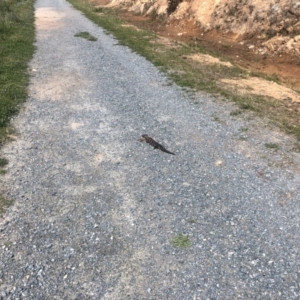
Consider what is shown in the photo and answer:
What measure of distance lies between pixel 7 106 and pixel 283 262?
25.9ft

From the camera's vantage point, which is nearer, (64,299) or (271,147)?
(64,299)

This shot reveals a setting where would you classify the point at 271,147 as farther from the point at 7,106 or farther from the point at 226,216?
the point at 7,106

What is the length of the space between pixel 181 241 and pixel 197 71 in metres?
9.32

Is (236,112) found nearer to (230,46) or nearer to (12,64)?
(12,64)

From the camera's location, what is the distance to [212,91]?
10.8 metres

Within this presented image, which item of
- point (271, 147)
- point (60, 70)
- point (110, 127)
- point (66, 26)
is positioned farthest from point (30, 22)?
point (271, 147)

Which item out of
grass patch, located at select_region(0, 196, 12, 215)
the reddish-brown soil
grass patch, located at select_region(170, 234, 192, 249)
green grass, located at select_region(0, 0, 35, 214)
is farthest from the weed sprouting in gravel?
grass patch, located at select_region(0, 196, 12, 215)

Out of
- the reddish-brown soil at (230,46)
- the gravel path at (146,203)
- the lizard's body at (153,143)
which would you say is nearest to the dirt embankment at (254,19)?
the reddish-brown soil at (230,46)

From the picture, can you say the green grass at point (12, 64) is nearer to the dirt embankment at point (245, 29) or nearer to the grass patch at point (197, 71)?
the grass patch at point (197, 71)

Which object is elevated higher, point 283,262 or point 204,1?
point 204,1

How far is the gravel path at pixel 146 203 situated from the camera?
4273mm

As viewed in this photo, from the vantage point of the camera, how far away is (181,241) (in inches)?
192

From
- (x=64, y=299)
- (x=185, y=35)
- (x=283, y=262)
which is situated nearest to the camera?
(x=64, y=299)

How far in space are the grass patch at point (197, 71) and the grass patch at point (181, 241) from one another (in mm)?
4557
